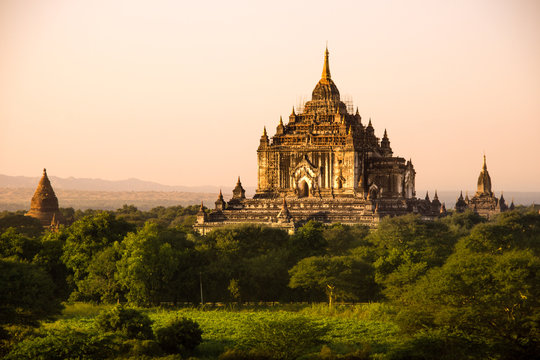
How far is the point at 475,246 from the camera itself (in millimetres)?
67812

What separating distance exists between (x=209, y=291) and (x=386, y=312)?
1381cm

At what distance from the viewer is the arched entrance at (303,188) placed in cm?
9688


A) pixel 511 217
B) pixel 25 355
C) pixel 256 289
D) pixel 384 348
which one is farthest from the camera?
pixel 511 217

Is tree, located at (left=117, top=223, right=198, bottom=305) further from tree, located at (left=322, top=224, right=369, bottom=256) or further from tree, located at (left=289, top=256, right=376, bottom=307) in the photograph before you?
tree, located at (left=322, top=224, right=369, bottom=256)

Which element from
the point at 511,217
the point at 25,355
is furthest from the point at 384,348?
the point at 511,217

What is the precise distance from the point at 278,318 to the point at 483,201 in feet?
283

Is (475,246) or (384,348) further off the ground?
(475,246)

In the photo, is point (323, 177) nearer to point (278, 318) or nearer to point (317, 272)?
point (317, 272)

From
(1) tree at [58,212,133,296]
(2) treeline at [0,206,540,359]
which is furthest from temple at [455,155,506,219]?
(1) tree at [58,212,133,296]

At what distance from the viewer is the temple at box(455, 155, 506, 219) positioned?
423 ft

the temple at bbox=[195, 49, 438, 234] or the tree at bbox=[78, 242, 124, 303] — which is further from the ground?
the temple at bbox=[195, 49, 438, 234]

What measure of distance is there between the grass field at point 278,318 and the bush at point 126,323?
10.9 ft

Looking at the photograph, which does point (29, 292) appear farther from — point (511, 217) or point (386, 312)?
point (511, 217)

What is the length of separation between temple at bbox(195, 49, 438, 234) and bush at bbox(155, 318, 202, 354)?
39682 millimetres
